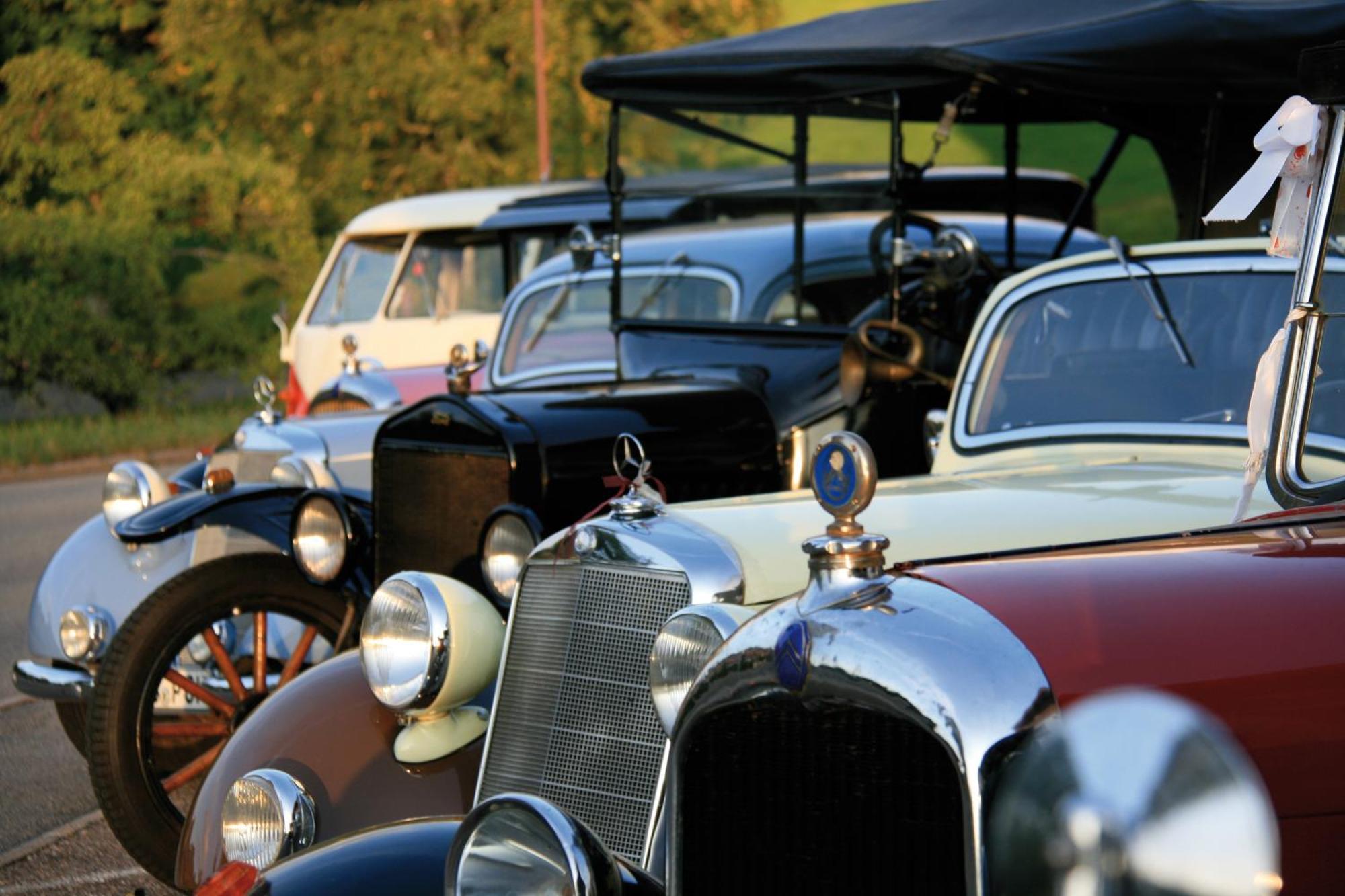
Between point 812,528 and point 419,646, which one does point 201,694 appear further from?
point 812,528

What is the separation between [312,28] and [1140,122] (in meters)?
16.2

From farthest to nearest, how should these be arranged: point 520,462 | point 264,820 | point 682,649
Answer: point 520,462 → point 264,820 → point 682,649

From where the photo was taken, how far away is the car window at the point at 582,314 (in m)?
6.62

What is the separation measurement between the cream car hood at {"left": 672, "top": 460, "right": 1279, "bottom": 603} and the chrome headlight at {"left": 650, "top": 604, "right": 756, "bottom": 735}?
1.11 ft

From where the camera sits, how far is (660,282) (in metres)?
6.67

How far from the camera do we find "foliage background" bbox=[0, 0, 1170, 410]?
2005 cm

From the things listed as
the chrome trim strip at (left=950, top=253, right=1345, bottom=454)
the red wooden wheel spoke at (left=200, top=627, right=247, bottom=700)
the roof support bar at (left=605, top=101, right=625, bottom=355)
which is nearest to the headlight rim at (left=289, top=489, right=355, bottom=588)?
the red wooden wheel spoke at (left=200, top=627, right=247, bottom=700)

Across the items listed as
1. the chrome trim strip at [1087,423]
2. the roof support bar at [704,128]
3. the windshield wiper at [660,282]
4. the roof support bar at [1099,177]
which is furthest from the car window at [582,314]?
the chrome trim strip at [1087,423]

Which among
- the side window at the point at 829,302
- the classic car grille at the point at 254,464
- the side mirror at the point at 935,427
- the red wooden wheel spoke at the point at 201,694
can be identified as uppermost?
the side window at the point at 829,302

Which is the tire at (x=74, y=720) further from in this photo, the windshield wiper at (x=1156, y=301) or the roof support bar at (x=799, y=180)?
the windshield wiper at (x=1156, y=301)

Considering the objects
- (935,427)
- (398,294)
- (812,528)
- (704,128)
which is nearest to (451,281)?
(398,294)

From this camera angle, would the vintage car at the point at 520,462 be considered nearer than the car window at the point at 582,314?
Yes

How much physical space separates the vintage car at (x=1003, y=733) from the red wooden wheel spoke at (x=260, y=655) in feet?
8.19

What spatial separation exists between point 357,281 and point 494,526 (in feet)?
28.4
